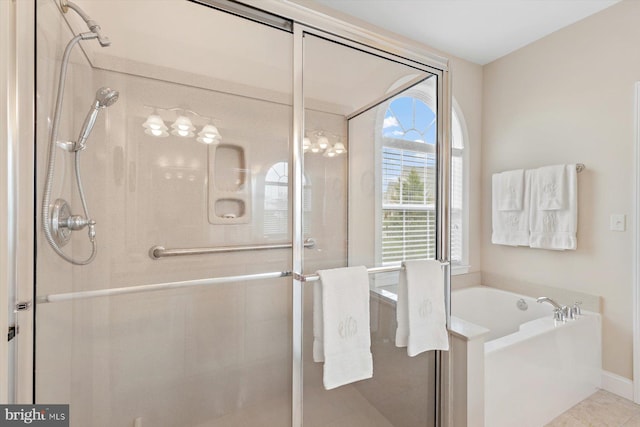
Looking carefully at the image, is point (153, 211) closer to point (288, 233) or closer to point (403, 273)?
point (288, 233)

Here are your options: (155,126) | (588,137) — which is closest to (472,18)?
(588,137)

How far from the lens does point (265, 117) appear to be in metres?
1.43

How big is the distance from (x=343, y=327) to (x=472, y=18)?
244 centimetres

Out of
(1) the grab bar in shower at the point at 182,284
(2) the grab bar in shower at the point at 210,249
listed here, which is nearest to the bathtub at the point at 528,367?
(1) the grab bar in shower at the point at 182,284

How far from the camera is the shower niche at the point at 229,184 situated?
1.38 metres

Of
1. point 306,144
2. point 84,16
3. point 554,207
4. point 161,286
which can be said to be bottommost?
point 161,286

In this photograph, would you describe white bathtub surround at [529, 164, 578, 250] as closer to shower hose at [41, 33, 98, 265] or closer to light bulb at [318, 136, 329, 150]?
light bulb at [318, 136, 329, 150]

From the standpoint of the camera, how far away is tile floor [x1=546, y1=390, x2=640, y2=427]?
172 centimetres

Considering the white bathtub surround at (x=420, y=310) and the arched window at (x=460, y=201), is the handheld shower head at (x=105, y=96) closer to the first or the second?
the white bathtub surround at (x=420, y=310)

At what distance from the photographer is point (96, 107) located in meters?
1.17

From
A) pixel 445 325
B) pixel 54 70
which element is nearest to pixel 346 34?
pixel 54 70

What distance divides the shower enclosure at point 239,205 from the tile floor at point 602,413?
38.6 inches

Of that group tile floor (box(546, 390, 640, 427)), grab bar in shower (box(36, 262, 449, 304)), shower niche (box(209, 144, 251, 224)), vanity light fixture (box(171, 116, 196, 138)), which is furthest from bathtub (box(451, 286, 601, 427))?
vanity light fixture (box(171, 116, 196, 138))

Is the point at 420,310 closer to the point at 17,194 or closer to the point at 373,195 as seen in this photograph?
the point at 373,195
